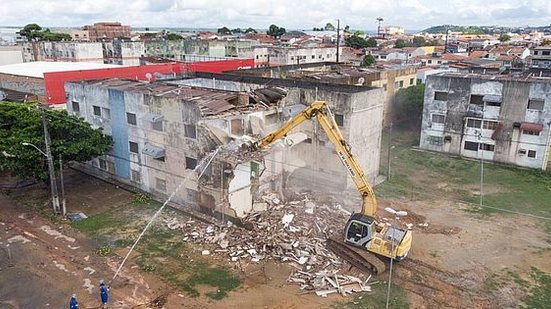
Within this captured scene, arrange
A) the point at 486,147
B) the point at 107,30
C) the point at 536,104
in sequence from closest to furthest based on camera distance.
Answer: the point at 536,104, the point at 486,147, the point at 107,30

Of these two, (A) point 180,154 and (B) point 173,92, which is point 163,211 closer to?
(A) point 180,154

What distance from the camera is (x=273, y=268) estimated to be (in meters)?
21.9

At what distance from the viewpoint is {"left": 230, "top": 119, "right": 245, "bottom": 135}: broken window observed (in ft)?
88.0

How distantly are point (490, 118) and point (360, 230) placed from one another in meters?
24.5

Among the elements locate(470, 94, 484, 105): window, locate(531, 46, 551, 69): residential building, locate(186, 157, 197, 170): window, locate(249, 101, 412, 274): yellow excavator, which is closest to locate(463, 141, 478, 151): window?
locate(470, 94, 484, 105): window

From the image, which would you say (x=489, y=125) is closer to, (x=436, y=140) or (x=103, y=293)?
(x=436, y=140)

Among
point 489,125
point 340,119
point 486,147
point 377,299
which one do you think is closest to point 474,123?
point 489,125

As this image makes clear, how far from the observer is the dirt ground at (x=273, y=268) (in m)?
19.3

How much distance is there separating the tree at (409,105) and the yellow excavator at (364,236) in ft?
99.7

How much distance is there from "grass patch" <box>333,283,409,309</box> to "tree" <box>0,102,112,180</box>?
20045 millimetres

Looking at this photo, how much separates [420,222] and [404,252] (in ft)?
21.8

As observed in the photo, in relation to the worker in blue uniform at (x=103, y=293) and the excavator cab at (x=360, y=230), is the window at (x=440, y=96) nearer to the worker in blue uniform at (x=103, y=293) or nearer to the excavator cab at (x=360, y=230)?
the excavator cab at (x=360, y=230)

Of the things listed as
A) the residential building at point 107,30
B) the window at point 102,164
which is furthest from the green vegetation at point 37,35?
the window at point 102,164

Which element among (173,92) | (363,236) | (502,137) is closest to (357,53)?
(502,137)
